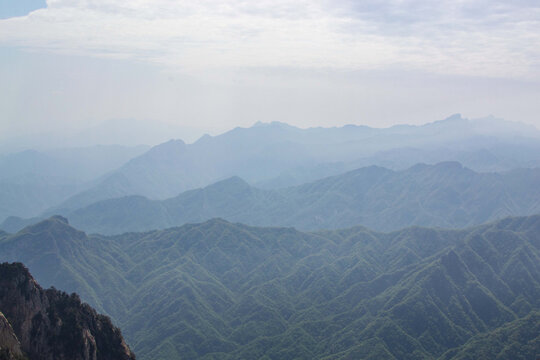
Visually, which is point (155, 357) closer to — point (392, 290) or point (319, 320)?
point (319, 320)

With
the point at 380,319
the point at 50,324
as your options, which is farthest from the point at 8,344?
the point at 380,319

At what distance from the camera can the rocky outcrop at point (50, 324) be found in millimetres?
57844

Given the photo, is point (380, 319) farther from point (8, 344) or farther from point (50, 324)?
point (8, 344)

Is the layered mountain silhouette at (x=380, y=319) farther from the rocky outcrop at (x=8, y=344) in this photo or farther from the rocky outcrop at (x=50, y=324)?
the rocky outcrop at (x=8, y=344)

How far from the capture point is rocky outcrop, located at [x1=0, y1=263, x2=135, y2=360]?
57.8 m

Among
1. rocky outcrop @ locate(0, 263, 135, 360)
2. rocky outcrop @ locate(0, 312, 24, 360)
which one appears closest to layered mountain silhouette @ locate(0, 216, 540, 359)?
rocky outcrop @ locate(0, 263, 135, 360)

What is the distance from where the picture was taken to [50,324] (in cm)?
6084

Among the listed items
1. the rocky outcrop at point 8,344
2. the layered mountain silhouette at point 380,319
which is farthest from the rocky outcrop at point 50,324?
the layered mountain silhouette at point 380,319

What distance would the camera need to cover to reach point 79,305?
220 ft

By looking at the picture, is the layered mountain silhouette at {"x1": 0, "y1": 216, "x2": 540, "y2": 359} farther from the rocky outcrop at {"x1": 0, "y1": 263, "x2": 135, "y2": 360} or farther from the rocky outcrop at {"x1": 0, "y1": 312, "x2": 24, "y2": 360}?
the rocky outcrop at {"x1": 0, "y1": 312, "x2": 24, "y2": 360}

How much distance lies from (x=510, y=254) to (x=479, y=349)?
72.1 metres

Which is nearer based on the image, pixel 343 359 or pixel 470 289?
pixel 343 359

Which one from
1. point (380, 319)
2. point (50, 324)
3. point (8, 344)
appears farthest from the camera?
point (380, 319)

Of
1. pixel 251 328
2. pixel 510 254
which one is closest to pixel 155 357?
pixel 251 328
